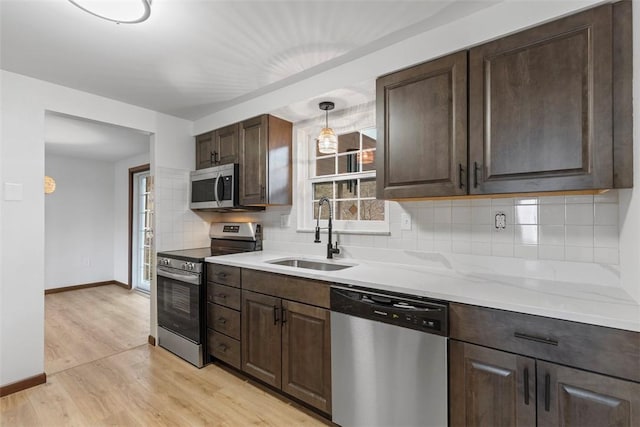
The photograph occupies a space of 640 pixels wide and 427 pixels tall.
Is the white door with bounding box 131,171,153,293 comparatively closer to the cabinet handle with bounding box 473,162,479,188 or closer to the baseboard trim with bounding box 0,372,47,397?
the baseboard trim with bounding box 0,372,47,397

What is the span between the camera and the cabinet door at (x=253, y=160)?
8.87ft

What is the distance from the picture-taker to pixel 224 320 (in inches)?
96.3

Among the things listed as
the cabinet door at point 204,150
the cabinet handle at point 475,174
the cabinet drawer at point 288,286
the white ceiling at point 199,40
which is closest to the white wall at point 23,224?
the white ceiling at point 199,40

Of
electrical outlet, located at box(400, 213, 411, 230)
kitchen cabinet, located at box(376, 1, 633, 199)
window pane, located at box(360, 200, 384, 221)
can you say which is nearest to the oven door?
Result: window pane, located at box(360, 200, 384, 221)

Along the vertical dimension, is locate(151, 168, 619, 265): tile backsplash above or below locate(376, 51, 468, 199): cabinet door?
below

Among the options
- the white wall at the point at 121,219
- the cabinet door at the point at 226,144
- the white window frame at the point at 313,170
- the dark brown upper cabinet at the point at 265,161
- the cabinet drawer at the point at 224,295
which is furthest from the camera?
the white wall at the point at 121,219

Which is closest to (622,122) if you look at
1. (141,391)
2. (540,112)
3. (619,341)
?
(540,112)

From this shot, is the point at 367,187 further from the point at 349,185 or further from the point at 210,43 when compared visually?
the point at 210,43

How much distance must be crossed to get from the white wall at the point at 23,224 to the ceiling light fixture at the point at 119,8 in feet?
4.57

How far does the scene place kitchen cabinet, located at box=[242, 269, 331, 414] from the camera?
1.86 meters

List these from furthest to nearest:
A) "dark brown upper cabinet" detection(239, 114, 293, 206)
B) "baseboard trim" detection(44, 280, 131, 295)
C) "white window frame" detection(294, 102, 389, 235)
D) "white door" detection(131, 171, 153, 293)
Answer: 1. "white door" detection(131, 171, 153, 293)
2. "baseboard trim" detection(44, 280, 131, 295)
3. "dark brown upper cabinet" detection(239, 114, 293, 206)
4. "white window frame" detection(294, 102, 389, 235)

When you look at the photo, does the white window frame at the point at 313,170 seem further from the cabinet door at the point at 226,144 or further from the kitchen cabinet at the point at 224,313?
the kitchen cabinet at the point at 224,313

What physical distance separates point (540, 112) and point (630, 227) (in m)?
0.65

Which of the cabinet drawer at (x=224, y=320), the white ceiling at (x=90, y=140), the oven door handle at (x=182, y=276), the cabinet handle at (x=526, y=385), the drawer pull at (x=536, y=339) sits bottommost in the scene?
the cabinet drawer at (x=224, y=320)
